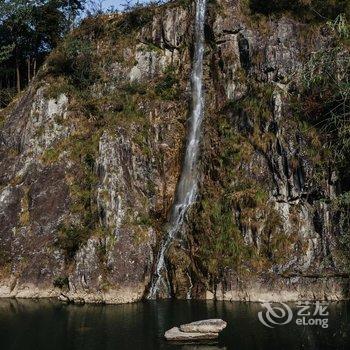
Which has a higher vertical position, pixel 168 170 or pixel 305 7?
pixel 305 7

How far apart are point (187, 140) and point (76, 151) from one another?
9038mm

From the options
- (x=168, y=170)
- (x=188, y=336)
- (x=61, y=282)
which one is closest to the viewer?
(x=188, y=336)

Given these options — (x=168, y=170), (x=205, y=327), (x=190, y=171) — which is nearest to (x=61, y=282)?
(x=168, y=170)

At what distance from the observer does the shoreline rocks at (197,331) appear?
74.9 feet

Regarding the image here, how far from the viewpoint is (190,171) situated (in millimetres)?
39531

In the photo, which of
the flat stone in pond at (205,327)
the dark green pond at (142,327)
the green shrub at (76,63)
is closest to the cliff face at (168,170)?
the green shrub at (76,63)

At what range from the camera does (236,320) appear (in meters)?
26.5

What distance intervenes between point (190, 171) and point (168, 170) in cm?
197

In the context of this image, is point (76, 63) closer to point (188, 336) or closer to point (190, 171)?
point (190, 171)

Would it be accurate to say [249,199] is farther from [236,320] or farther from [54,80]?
[54,80]

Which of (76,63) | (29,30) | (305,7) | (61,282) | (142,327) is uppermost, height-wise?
(29,30)

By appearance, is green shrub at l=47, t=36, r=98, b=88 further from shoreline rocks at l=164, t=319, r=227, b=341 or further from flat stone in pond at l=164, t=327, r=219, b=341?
flat stone in pond at l=164, t=327, r=219, b=341

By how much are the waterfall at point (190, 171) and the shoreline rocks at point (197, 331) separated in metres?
10.9

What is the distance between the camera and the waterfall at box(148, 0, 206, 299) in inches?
1364
